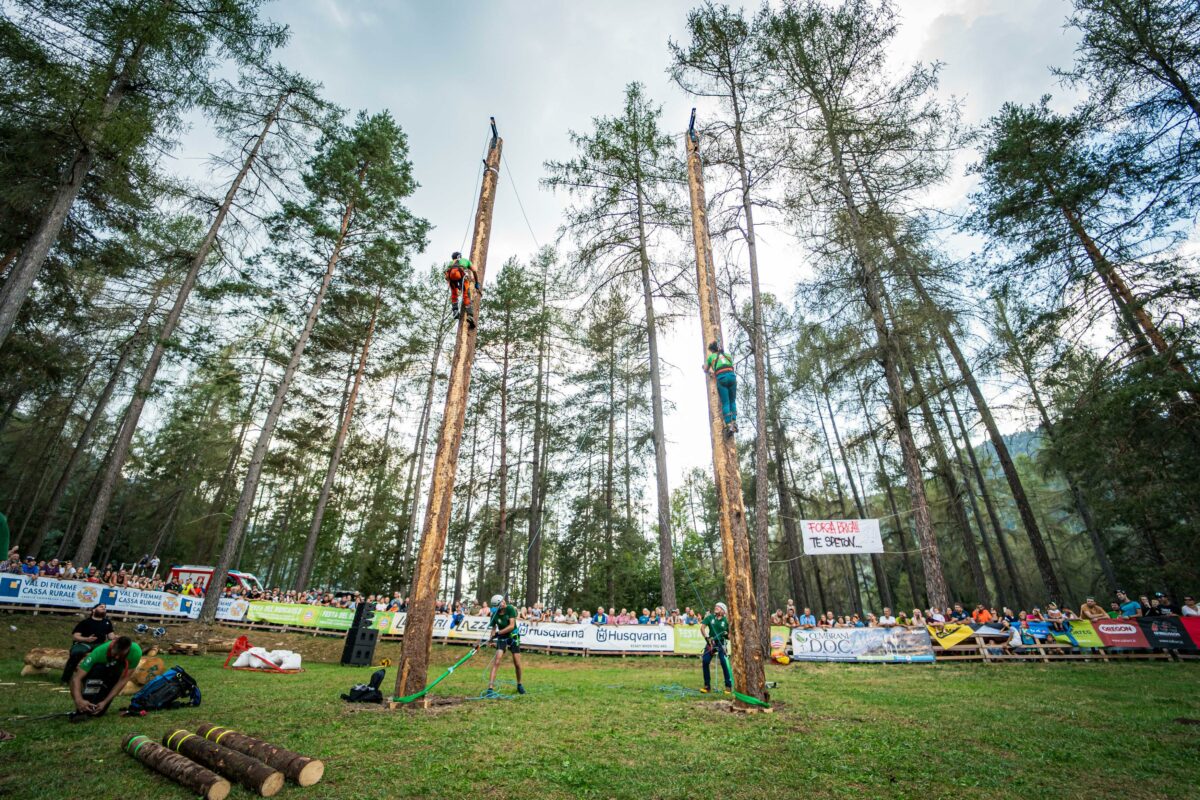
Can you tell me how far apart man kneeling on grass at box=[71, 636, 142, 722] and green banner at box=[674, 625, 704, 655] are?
43.4ft

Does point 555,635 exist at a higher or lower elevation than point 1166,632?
lower

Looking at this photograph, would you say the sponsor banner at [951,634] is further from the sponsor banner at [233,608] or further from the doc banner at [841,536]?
the sponsor banner at [233,608]

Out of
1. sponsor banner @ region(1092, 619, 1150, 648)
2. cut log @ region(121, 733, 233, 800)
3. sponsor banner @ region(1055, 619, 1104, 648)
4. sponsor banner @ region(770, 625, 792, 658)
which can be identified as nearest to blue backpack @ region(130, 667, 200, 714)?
cut log @ region(121, 733, 233, 800)

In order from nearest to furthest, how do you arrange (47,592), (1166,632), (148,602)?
(1166,632)
(47,592)
(148,602)

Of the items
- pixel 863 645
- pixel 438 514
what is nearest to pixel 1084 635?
pixel 863 645

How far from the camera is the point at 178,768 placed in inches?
136

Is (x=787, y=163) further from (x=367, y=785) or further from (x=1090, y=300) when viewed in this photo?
(x=367, y=785)

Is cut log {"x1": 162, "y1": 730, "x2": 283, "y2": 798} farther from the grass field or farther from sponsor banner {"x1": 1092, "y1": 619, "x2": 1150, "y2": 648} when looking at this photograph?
sponsor banner {"x1": 1092, "y1": 619, "x2": 1150, "y2": 648}

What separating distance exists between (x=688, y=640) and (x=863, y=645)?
4.95 m

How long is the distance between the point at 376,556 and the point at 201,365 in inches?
Answer: 444

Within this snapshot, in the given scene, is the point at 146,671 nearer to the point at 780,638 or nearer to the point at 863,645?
the point at 780,638

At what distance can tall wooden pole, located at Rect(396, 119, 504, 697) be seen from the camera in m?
6.18

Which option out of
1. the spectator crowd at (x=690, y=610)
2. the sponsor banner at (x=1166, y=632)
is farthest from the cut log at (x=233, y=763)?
the sponsor banner at (x=1166, y=632)

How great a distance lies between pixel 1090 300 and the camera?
10.6m
